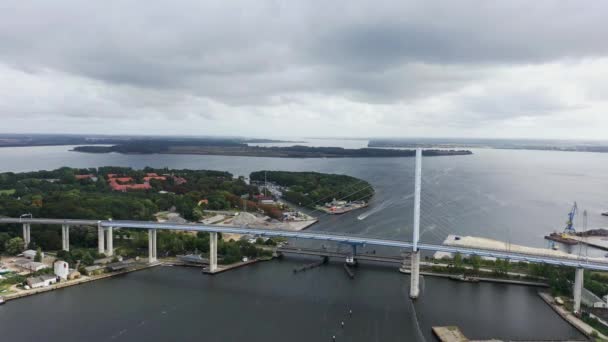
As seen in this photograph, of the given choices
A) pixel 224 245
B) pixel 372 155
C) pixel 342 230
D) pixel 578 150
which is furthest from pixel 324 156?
pixel 578 150

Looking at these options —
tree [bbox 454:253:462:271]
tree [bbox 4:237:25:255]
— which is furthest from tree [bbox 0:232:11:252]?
tree [bbox 454:253:462:271]

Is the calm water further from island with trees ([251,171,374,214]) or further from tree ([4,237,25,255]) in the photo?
island with trees ([251,171,374,214])

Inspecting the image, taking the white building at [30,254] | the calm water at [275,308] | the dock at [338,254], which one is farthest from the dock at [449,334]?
the white building at [30,254]

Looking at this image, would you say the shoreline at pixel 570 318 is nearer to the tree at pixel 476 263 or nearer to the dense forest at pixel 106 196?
the tree at pixel 476 263

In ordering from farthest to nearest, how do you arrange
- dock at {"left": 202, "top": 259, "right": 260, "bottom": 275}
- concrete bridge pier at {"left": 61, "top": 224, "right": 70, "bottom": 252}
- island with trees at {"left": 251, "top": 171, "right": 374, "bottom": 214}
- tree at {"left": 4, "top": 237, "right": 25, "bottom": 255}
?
1. island with trees at {"left": 251, "top": 171, "right": 374, "bottom": 214}
2. concrete bridge pier at {"left": 61, "top": 224, "right": 70, "bottom": 252}
3. tree at {"left": 4, "top": 237, "right": 25, "bottom": 255}
4. dock at {"left": 202, "top": 259, "right": 260, "bottom": 275}

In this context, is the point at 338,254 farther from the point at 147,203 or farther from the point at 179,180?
the point at 179,180

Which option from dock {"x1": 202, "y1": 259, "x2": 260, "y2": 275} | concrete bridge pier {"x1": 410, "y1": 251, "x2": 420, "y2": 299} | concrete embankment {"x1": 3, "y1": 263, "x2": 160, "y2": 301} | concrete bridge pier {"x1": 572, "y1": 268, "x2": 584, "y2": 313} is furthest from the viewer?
dock {"x1": 202, "y1": 259, "x2": 260, "y2": 275}

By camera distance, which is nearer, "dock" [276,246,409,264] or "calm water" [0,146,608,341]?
"calm water" [0,146,608,341]

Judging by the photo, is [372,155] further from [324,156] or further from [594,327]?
[594,327]
